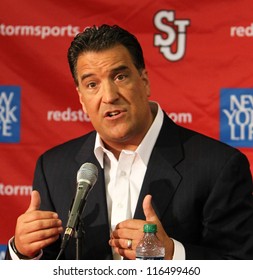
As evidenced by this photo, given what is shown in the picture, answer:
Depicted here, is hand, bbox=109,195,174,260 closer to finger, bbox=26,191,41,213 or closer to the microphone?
the microphone

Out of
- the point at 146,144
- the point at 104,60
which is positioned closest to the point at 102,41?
the point at 104,60

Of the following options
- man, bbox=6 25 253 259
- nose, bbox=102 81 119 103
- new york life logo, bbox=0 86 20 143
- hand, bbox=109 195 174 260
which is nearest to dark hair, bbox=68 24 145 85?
man, bbox=6 25 253 259

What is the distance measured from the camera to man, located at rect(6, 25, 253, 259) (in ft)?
7.16

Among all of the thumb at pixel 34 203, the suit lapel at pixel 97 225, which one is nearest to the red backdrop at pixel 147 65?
the suit lapel at pixel 97 225

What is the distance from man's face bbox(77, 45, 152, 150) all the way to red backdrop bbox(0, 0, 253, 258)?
2.76ft

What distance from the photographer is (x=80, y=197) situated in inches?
72.7

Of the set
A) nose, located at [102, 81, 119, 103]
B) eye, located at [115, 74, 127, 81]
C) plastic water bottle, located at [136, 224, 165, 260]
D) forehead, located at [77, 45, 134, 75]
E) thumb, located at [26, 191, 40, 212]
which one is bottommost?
plastic water bottle, located at [136, 224, 165, 260]

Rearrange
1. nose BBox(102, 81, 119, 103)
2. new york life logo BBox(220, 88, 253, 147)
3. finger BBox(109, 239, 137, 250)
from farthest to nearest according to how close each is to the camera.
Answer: new york life logo BBox(220, 88, 253, 147), nose BBox(102, 81, 119, 103), finger BBox(109, 239, 137, 250)

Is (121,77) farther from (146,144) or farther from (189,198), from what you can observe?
(189,198)

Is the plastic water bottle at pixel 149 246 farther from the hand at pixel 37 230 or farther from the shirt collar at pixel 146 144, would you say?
the shirt collar at pixel 146 144

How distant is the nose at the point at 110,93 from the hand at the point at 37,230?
1.37 feet

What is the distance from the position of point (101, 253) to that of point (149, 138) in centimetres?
40

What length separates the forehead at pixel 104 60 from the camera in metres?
2.26
